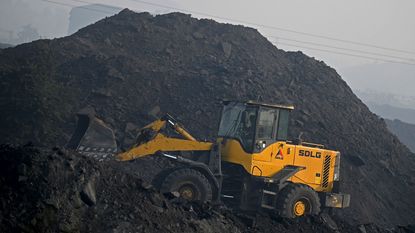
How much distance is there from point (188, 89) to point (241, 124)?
26.8 feet

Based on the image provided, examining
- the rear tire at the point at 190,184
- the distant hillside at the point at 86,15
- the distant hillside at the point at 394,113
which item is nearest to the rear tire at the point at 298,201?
the rear tire at the point at 190,184

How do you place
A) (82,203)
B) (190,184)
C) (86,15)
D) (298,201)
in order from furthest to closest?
(86,15)
(298,201)
(190,184)
(82,203)

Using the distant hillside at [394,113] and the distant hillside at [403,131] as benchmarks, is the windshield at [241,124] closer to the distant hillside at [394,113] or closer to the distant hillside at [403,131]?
the distant hillside at [403,131]

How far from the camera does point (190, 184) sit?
1032 cm

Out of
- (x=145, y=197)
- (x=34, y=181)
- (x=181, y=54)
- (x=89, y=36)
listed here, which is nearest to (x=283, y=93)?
(x=181, y=54)

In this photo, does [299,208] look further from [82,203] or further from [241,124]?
[82,203]

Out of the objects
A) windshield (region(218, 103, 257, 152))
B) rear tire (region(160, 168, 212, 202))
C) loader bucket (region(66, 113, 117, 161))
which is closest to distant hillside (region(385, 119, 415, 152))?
windshield (region(218, 103, 257, 152))

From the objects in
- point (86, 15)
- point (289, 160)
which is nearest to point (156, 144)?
point (289, 160)

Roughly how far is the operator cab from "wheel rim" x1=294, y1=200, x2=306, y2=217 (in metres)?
1.54

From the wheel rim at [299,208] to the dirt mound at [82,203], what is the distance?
2.47m

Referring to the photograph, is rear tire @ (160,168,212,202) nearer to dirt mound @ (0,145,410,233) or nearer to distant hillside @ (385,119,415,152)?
dirt mound @ (0,145,410,233)

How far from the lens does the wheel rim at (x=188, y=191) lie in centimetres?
1027

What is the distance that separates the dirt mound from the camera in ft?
21.8

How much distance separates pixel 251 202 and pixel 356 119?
1152 centimetres
